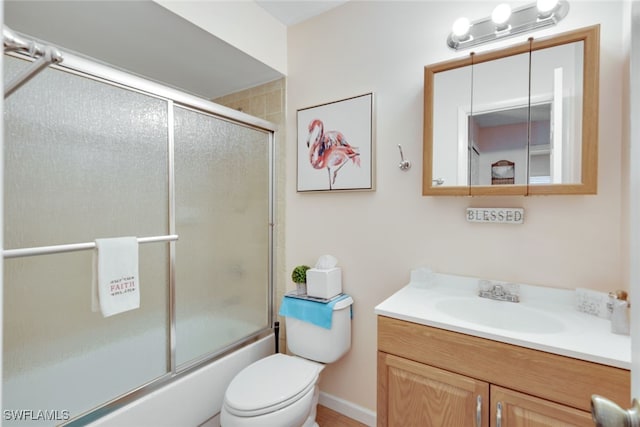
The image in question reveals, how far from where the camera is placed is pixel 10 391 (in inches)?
46.3

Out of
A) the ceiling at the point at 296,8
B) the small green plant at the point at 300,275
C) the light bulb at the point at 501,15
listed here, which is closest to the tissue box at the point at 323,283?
the small green plant at the point at 300,275

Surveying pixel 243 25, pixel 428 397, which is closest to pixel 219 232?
pixel 243 25

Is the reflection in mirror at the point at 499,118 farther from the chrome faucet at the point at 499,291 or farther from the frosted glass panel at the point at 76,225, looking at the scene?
Answer: the frosted glass panel at the point at 76,225

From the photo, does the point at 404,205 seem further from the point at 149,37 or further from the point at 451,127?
the point at 149,37

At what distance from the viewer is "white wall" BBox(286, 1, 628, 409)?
123 cm

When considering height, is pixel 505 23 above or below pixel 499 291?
above

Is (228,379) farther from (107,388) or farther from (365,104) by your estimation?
(365,104)

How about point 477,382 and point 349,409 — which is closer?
point 477,382

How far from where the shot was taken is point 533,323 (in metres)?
1.25

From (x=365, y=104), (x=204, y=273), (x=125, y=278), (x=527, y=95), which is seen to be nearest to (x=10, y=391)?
(x=125, y=278)


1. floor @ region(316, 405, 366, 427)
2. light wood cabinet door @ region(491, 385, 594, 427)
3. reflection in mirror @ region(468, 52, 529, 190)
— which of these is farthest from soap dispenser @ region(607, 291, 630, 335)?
floor @ region(316, 405, 366, 427)

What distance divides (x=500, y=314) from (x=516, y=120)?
0.84m

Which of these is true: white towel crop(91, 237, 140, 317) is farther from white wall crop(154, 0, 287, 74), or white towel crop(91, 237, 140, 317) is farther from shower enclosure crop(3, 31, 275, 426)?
white wall crop(154, 0, 287, 74)

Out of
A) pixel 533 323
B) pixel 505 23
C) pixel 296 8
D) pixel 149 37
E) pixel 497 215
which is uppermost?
pixel 296 8
